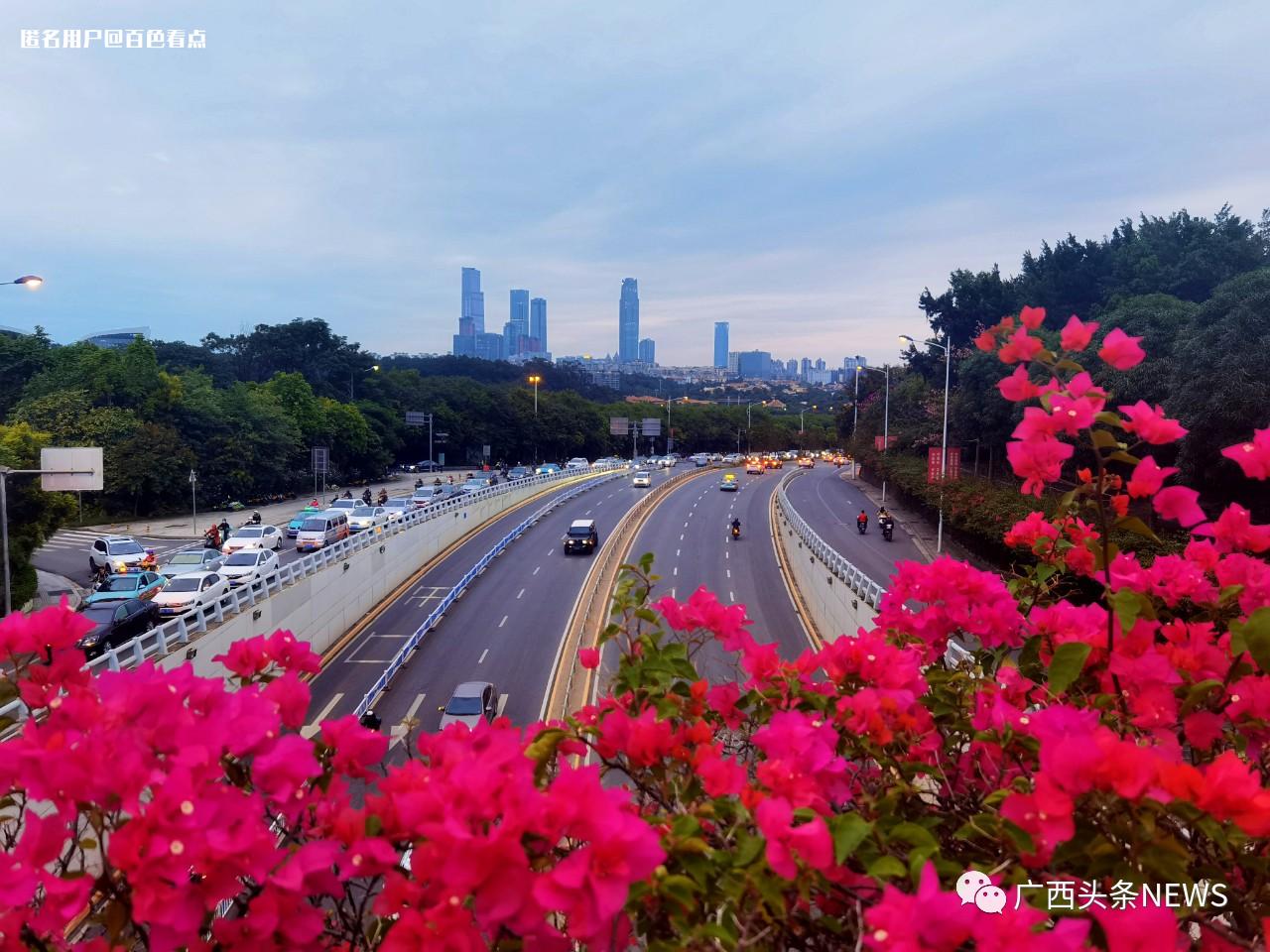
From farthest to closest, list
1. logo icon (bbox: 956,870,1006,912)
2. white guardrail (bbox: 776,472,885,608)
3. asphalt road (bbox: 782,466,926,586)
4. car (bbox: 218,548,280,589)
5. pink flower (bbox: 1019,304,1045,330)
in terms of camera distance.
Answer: asphalt road (bbox: 782,466,926,586) → car (bbox: 218,548,280,589) → white guardrail (bbox: 776,472,885,608) → pink flower (bbox: 1019,304,1045,330) → logo icon (bbox: 956,870,1006,912)

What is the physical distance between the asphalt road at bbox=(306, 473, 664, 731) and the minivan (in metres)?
5.03

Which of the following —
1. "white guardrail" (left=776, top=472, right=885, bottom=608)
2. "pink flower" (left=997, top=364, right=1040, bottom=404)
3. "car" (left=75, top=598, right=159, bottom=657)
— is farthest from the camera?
"white guardrail" (left=776, top=472, right=885, bottom=608)

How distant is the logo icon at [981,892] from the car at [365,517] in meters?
29.8

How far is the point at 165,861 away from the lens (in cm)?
156

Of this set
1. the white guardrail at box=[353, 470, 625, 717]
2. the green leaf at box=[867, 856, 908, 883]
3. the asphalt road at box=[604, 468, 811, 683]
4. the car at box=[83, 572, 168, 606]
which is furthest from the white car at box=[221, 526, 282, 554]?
the green leaf at box=[867, 856, 908, 883]

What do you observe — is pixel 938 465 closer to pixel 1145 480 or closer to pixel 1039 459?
pixel 1145 480

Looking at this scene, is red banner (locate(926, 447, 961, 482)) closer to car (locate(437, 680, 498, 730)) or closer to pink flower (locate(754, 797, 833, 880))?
car (locate(437, 680, 498, 730))

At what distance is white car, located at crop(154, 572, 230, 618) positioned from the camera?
17469 mm

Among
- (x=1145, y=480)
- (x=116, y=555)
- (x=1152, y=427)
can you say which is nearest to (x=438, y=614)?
(x=116, y=555)

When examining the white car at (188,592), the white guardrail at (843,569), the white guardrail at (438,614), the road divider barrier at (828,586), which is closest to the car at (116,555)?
the white car at (188,592)

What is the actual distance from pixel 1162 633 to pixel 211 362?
256ft

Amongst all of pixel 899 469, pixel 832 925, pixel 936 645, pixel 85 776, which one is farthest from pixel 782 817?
pixel 899 469

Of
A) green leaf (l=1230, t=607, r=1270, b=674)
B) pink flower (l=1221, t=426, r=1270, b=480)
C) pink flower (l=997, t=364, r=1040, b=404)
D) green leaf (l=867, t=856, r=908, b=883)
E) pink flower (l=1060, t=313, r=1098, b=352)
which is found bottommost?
green leaf (l=867, t=856, r=908, b=883)

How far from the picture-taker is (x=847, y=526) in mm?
36875
